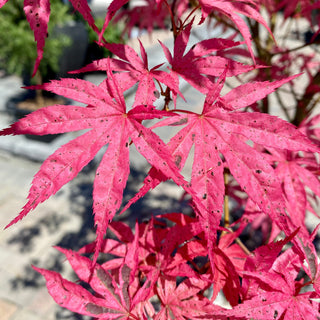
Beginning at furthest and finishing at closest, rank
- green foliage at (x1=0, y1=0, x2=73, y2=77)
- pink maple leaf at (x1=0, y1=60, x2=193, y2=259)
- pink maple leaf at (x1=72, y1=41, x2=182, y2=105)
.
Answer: green foliage at (x1=0, y1=0, x2=73, y2=77) < pink maple leaf at (x1=72, y1=41, x2=182, y2=105) < pink maple leaf at (x1=0, y1=60, x2=193, y2=259)

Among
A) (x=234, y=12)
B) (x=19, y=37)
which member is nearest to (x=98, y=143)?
(x=234, y=12)

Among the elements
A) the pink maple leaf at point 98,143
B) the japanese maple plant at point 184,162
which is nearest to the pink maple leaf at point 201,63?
the japanese maple plant at point 184,162

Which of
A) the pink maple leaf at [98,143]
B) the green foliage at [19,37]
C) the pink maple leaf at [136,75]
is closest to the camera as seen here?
the pink maple leaf at [98,143]

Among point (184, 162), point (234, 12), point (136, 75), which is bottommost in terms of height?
point (184, 162)

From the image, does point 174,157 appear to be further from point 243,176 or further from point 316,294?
point 316,294

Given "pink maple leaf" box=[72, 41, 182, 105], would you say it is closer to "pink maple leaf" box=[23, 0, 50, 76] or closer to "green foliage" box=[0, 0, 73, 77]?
"pink maple leaf" box=[23, 0, 50, 76]

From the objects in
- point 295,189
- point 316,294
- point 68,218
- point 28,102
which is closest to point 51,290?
point 316,294

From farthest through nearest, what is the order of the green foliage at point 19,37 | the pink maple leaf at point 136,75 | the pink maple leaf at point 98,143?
the green foliage at point 19,37 < the pink maple leaf at point 136,75 < the pink maple leaf at point 98,143

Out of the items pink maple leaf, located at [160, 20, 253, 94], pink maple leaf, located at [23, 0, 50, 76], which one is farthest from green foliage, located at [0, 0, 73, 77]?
pink maple leaf, located at [160, 20, 253, 94]

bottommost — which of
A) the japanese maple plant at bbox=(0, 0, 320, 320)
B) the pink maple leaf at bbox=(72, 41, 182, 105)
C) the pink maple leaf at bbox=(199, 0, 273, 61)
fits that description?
the japanese maple plant at bbox=(0, 0, 320, 320)

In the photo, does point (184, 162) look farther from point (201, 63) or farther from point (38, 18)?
point (38, 18)

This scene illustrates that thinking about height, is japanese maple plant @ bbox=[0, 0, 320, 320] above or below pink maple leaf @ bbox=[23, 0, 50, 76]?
below

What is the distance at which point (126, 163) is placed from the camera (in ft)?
1.82

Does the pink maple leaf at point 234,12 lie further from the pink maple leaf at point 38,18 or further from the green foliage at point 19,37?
the green foliage at point 19,37
